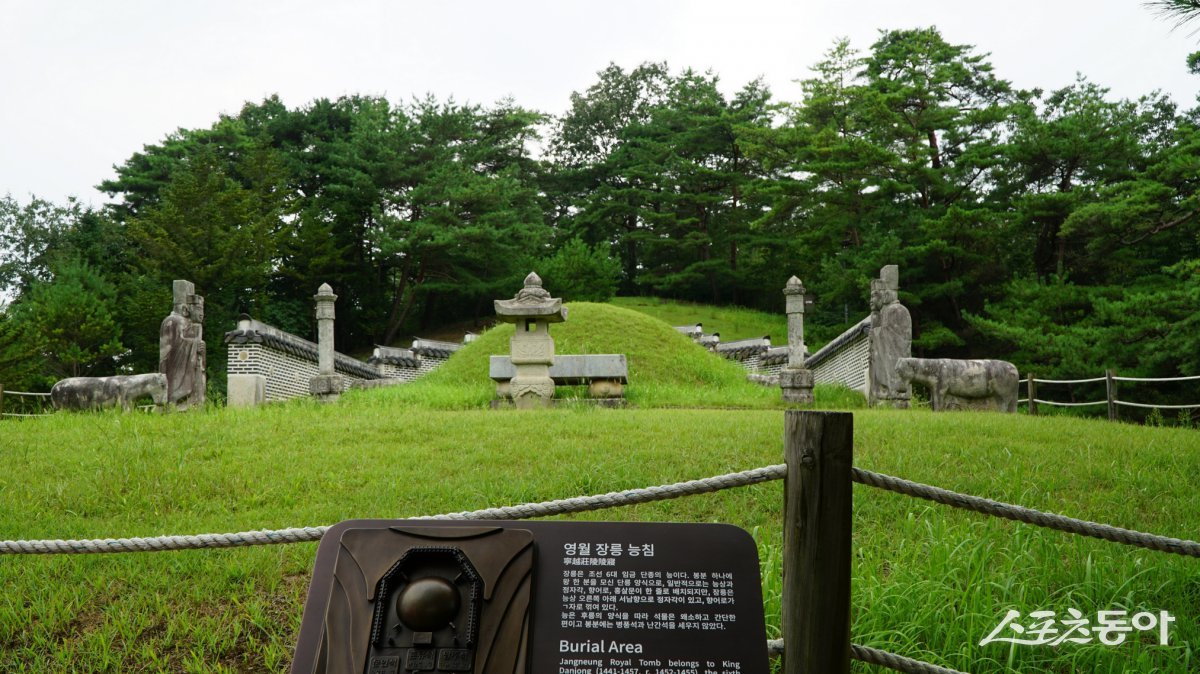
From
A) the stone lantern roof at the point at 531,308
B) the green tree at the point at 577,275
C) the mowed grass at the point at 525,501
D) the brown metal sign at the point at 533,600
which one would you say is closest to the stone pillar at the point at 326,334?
the stone lantern roof at the point at 531,308

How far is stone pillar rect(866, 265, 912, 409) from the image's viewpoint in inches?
402

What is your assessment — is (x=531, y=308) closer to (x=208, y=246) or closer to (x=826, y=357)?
(x=826, y=357)

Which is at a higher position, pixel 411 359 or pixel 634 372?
pixel 411 359

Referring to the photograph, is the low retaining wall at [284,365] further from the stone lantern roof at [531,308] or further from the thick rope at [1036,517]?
the thick rope at [1036,517]

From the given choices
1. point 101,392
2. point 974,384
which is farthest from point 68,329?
point 974,384

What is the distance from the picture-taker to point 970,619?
285 centimetres

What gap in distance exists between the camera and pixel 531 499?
458cm

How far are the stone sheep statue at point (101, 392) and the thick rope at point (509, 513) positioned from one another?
305 inches

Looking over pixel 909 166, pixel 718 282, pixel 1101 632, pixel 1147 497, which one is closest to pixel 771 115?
pixel 718 282

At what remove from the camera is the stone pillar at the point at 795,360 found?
1105cm

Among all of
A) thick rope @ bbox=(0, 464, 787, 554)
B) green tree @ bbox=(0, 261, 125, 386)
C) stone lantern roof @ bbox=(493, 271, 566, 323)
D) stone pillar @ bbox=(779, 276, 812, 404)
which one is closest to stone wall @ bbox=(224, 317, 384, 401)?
green tree @ bbox=(0, 261, 125, 386)

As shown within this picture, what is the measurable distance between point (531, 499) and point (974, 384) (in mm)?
6972

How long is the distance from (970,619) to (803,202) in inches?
756

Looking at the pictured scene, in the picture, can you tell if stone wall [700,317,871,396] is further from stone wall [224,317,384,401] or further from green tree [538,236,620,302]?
stone wall [224,317,384,401]
